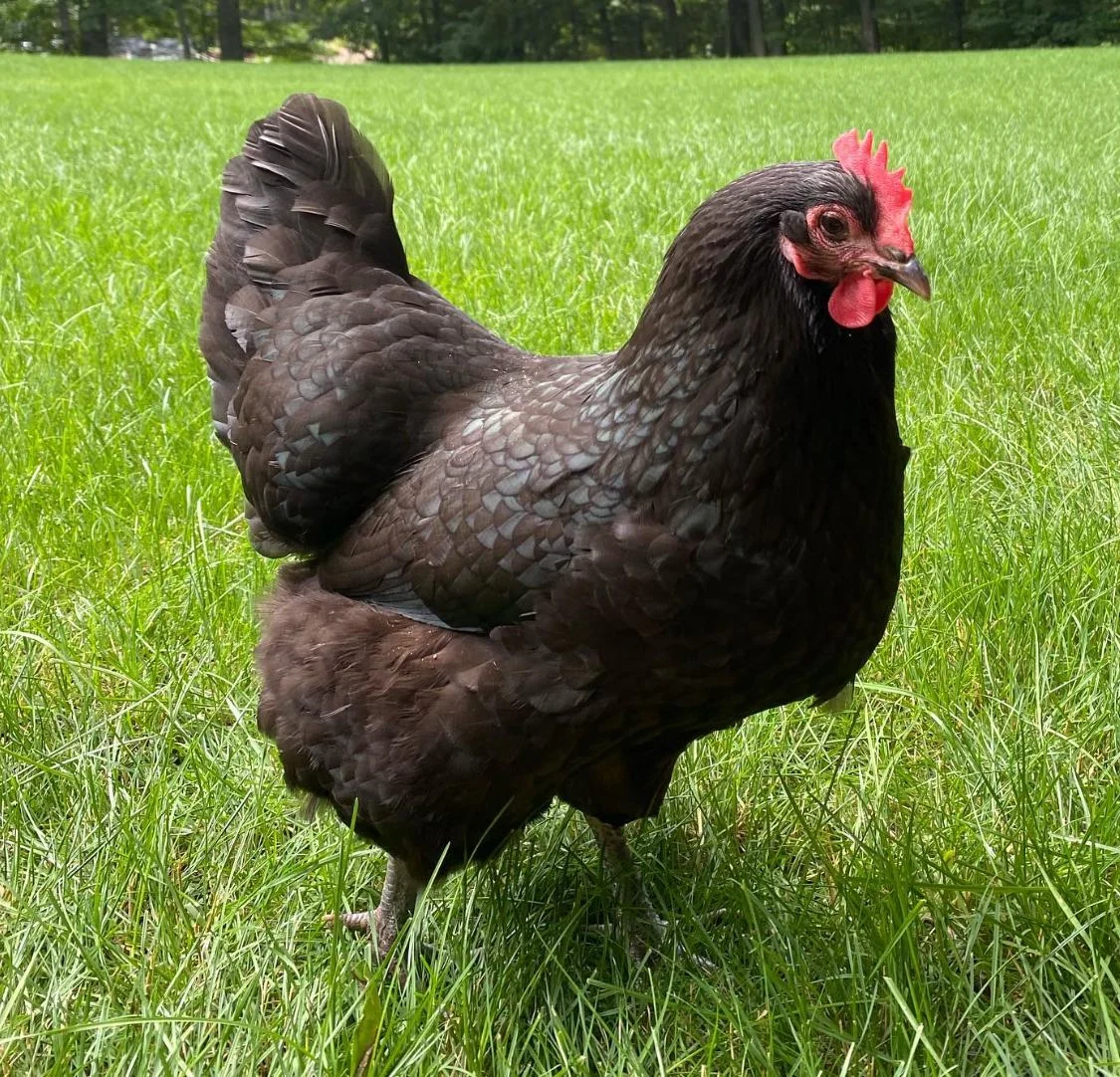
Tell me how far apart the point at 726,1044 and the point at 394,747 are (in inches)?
28.7

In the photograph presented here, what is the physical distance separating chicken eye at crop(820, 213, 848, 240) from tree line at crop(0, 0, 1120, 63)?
3837cm

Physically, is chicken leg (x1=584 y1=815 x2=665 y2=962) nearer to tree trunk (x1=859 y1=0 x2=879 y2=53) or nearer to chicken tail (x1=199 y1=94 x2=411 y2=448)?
chicken tail (x1=199 y1=94 x2=411 y2=448)

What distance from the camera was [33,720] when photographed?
92.8 inches

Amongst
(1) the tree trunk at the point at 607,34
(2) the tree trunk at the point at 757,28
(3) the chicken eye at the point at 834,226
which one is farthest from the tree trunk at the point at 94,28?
(3) the chicken eye at the point at 834,226

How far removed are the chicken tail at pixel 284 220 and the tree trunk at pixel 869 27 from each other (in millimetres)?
38053

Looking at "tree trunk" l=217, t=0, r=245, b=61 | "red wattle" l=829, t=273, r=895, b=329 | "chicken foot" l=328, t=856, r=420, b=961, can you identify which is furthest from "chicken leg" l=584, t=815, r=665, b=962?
"tree trunk" l=217, t=0, r=245, b=61

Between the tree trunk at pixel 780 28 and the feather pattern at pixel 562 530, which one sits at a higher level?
the tree trunk at pixel 780 28

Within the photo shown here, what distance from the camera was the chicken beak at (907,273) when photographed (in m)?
1.41

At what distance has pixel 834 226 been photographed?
1440mm

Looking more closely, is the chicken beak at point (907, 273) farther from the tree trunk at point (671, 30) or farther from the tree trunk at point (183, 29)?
the tree trunk at point (183, 29)

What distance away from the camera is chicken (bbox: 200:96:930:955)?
1505mm

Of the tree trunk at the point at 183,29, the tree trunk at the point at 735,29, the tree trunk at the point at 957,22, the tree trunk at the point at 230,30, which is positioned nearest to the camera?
the tree trunk at the point at 957,22

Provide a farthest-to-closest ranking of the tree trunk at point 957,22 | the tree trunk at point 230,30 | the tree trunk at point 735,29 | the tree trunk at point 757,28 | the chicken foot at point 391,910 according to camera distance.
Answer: the tree trunk at point 735,29
the tree trunk at point 230,30
the tree trunk at point 757,28
the tree trunk at point 957,22
the chicken foot at point 391,910

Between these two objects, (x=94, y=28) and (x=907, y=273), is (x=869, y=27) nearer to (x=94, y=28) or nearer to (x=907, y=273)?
(x=94, y=28)
